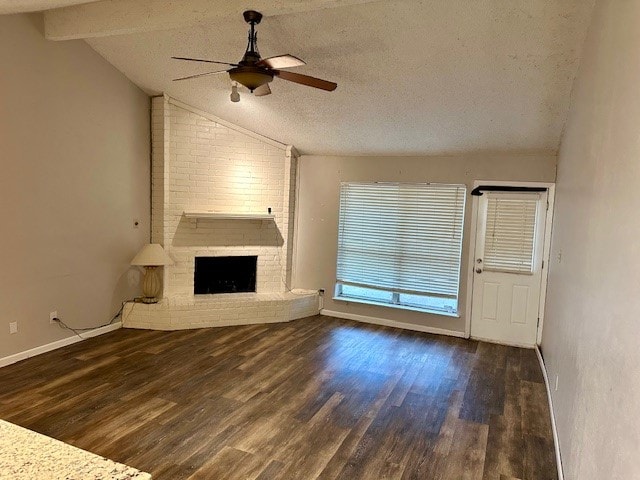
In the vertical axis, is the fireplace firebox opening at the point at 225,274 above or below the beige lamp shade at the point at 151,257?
below

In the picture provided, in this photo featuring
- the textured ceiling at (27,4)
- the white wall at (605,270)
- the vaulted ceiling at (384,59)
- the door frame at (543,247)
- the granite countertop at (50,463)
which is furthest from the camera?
the door frame at (543,247)

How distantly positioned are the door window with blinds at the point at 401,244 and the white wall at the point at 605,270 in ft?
7.51

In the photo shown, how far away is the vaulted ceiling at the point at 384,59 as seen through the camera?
2.88 meters

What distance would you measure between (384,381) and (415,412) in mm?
607

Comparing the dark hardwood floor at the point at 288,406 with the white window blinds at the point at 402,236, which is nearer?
the dark hardwood floor at the point at 288,406

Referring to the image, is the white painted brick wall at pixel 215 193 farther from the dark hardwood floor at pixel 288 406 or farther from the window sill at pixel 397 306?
the dark hardwood floor at pixel 288 406

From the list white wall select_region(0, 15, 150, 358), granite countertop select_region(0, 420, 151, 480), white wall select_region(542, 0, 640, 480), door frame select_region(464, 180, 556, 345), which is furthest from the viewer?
door frame select_region(464, 180, 556, 345)

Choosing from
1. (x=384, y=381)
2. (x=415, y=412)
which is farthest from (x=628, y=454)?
(x=384, y=381)

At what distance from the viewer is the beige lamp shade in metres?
4.93

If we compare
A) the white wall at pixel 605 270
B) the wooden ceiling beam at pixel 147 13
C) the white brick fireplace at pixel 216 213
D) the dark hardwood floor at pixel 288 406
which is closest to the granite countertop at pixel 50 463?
the white wall at pixel 605 270

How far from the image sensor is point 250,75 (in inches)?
109

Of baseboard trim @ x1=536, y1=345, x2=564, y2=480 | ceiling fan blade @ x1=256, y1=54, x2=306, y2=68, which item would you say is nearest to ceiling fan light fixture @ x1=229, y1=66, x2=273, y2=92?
ceiling fan blade @ x1=256, y1=54, x2=306, y2=68

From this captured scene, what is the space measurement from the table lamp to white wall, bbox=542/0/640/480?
416 centimetres

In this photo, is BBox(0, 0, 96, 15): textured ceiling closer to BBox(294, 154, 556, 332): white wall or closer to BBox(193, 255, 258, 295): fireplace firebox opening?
BBox(193, 255, 258, 295): fireplace firebox opening
